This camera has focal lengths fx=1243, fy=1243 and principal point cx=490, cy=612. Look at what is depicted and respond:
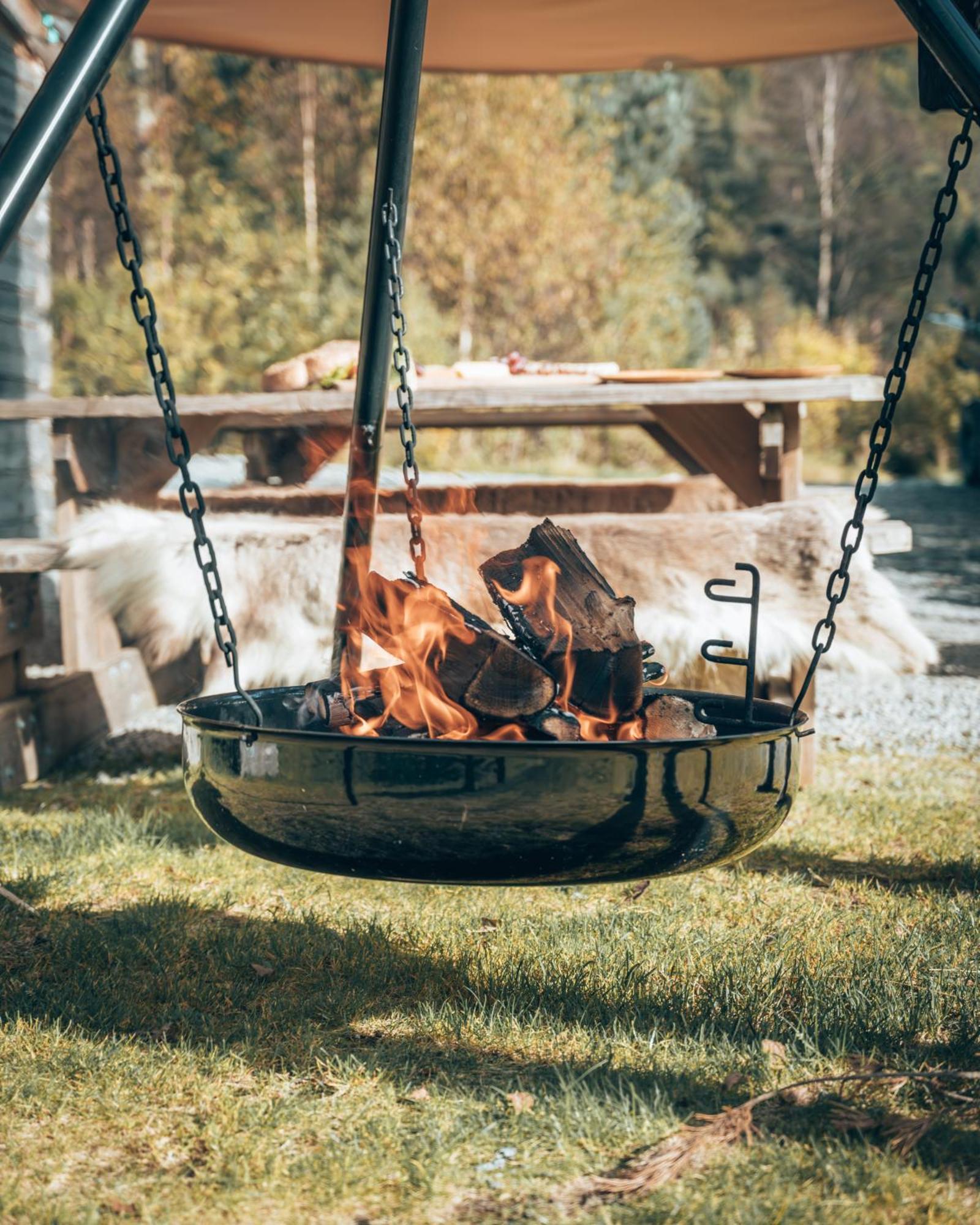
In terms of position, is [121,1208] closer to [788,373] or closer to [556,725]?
[556,725]

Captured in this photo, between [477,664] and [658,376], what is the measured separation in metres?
2.40

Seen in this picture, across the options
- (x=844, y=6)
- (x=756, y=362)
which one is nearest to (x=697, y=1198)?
(x=844, y=6)

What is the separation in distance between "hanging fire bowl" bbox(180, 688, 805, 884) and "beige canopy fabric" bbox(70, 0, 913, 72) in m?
2.58

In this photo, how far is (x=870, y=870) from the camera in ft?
11.1

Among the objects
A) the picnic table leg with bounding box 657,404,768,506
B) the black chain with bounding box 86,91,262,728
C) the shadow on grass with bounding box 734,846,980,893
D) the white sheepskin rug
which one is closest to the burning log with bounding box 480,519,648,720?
the black chain with bounding box 86,91,262,728

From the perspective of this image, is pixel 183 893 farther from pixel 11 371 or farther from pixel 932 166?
pixel 932 166

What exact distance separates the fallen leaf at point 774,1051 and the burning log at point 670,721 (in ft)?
1.84

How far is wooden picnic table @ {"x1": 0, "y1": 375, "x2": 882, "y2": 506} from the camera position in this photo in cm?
404

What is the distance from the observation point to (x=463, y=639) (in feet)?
6.88

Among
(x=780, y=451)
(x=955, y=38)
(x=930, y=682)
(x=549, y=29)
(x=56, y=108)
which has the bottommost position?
(x=930, y=682)

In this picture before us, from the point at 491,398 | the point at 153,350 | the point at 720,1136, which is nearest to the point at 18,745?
the point at 491,398

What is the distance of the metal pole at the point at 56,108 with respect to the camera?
5.99ft

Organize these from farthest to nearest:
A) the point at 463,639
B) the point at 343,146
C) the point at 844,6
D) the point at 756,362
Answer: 1. the point at 756,362
2. the point at 343,146
3. the point at 844,6
4. the point at 463,639

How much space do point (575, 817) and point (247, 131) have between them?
72.5 feet
